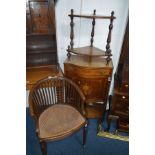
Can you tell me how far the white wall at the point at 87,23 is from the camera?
2.09 meters

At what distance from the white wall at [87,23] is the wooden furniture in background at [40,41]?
19 cm

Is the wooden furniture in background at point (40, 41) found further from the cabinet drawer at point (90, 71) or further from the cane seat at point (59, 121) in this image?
the cane seat at point (59, 121)

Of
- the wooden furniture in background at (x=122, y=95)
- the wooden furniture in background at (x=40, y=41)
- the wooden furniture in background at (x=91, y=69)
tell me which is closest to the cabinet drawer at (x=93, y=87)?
the wooden furniture in background at (x=91, y=69)

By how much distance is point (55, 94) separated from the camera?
6.68ft

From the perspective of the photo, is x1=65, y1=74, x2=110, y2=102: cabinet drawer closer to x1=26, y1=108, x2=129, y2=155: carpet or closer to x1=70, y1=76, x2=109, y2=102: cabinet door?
→ x1=70, y1=76, x2=109, y2=102: cabinet door

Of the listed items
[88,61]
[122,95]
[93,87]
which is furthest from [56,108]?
[122,95]

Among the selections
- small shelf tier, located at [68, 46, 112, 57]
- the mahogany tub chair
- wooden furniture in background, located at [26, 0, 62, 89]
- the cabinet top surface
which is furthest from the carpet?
small shelf tier, located at [68, 46, 112, 57]

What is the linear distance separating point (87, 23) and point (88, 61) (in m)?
0.55
